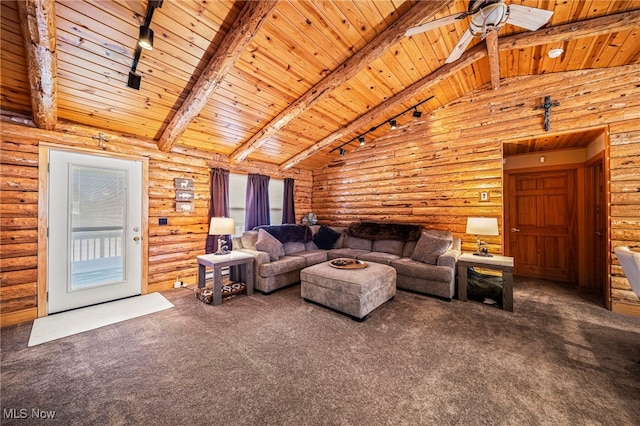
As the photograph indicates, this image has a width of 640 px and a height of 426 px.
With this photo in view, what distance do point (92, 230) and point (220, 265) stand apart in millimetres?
1818

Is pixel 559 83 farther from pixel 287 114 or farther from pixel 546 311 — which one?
pixel 287 114

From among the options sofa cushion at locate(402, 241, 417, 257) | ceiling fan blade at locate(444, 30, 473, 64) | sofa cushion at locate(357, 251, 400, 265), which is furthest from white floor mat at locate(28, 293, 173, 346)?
ceiling fan blade at locate(444, 30, 473, 64)

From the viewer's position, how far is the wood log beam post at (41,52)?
5.91ft

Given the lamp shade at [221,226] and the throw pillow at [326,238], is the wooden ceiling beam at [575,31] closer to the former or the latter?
the throw pillow at [326,238]

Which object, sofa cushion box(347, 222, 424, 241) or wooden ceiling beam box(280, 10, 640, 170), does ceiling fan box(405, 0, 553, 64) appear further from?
sofa cushion box(347, 222, 424, 241)

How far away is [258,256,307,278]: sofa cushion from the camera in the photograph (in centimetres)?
375

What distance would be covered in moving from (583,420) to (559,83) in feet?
13.9

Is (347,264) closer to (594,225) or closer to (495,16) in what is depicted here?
(495,16)

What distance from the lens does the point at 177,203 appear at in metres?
4.08

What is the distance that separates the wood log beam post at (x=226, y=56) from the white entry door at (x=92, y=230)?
1204mm

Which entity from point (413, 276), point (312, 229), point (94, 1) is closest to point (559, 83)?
point (413, 276)

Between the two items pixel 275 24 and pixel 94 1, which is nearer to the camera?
pixel 94 1

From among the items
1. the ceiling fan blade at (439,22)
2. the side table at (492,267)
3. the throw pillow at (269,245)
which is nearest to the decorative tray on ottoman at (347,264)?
the throw pillow at (269,245)

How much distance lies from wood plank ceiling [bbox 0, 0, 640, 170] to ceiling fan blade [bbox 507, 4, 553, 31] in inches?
Answer: 23.4
